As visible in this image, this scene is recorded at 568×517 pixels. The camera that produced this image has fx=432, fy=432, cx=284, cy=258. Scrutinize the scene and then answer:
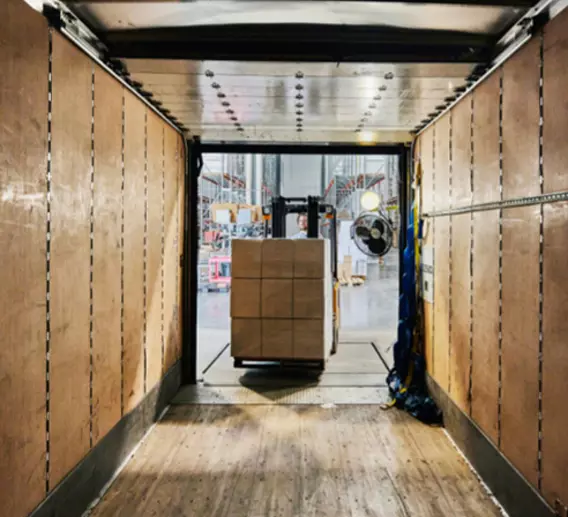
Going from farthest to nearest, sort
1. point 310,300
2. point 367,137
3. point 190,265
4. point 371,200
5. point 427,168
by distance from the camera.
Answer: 1. point 371,200
2. point 310,300
3. point 190,265
4. point 367,137
5. point 427,168

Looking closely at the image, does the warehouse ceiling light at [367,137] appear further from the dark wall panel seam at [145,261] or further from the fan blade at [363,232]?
the dark wall panel seam at [145,261]

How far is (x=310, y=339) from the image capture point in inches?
211

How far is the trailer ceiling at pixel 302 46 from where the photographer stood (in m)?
2.38

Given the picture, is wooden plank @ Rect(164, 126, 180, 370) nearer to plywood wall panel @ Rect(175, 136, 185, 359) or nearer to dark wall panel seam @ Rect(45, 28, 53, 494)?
plywood wall panel @ Rect(175, 136, 185, 359)

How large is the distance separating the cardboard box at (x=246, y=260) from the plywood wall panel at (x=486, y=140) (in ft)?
9.41

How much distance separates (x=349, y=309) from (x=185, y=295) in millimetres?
6143

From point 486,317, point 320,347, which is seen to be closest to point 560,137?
point 486,317

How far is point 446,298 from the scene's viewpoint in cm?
396

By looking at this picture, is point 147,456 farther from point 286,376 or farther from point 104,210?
point 286,376

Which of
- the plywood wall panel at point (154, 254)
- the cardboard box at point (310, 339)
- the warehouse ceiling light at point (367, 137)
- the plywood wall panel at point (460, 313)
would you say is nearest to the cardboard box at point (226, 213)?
the cardboard box at point (310, 339)

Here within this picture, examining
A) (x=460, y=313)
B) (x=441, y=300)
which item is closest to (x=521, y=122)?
(x=460, y=313)

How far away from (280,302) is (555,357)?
11.6 ft

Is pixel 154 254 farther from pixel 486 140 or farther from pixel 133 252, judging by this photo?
pixel 486 140

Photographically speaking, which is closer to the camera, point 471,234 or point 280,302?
point 471,234
